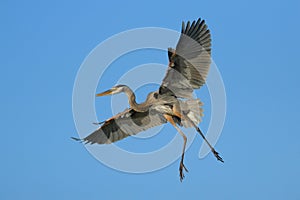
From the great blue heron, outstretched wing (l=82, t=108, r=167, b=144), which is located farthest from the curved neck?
outstretched wing (l=82, t=108, r=167, b=144)

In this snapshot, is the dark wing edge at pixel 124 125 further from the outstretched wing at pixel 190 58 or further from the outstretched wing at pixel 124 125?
the outstretched wing at pixel 190 58

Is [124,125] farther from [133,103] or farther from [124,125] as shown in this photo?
[133,103]

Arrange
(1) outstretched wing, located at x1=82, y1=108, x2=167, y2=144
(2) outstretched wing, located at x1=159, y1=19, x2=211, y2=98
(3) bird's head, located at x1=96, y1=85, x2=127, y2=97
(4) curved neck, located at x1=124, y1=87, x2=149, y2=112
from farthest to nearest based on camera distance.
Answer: (1) outstretched wing, located at x1=82, y1=108, x2=167, y2=144, (3) bird's head, located at x1=96, y1=85, x2=127, y2=97, (4) curved neck, located at x1=124, y1=87, x2=149, y2=112, (2) outstretched wing, located at x1=159, y1=19, x2=211, y2=98

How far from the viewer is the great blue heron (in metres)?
13.7

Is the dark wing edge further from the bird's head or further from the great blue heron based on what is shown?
the bird's head

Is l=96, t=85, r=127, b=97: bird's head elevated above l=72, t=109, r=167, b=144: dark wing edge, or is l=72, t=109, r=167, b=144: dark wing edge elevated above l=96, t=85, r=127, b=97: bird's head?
l=96, t=85, r=127, b=97: bird's head

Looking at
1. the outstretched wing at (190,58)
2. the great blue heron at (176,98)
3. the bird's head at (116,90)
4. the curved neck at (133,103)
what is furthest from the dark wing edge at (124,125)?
the outstretched wing at (190,58)

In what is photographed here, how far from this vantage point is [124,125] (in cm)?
1544

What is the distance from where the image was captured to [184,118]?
590 inches

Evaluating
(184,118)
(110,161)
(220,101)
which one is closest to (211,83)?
(220,101)

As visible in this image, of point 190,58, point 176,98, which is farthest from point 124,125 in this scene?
point 190,58

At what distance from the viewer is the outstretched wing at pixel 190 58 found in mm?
13625

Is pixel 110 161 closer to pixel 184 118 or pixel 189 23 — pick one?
pixel 184 118

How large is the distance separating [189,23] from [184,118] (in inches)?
109
